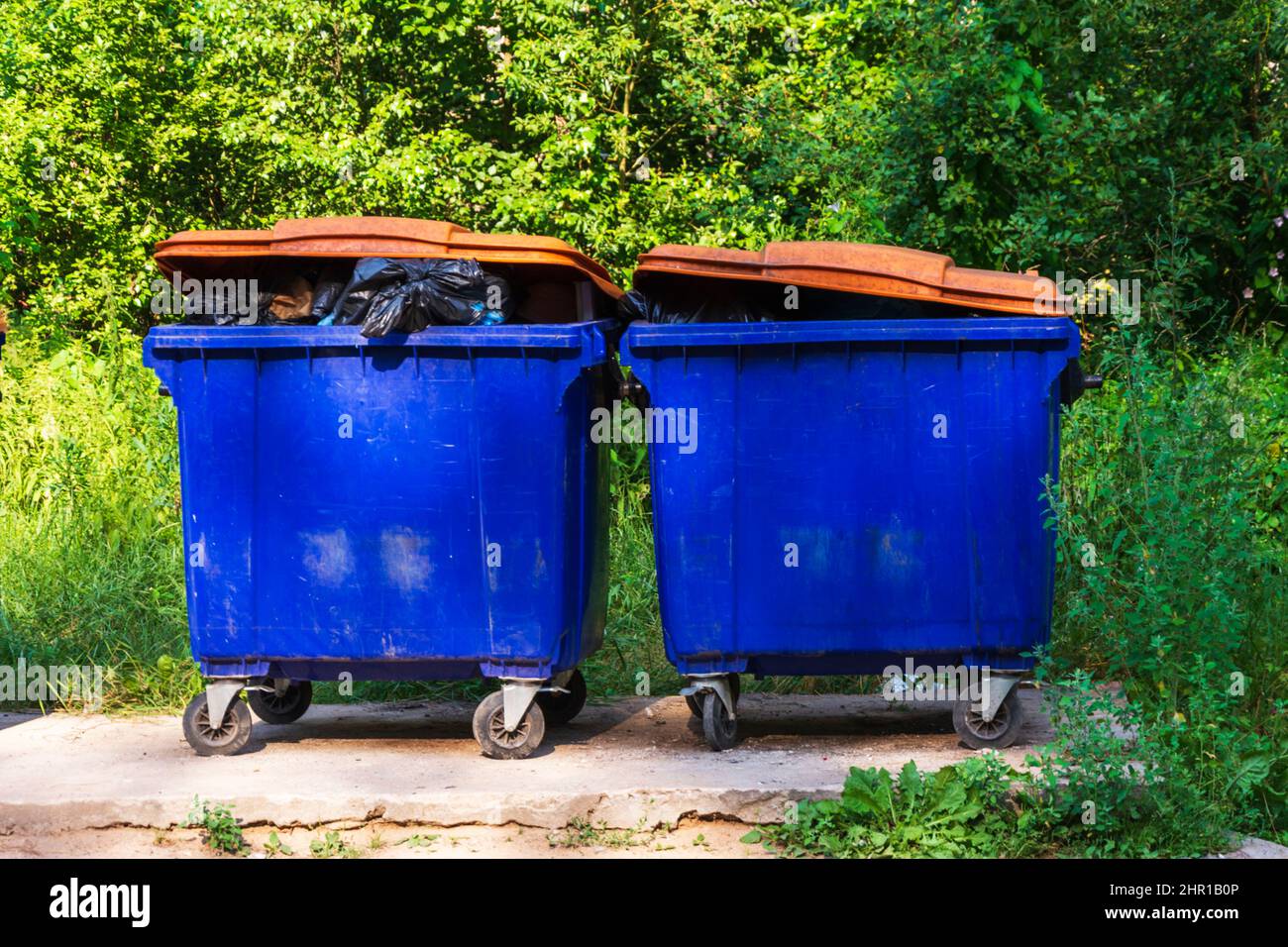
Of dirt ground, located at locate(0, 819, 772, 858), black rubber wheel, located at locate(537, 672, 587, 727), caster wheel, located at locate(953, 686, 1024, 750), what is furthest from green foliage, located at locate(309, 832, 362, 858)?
caster wheel, located at locate(953, 686, 1024, 750)

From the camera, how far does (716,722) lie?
4.60 m

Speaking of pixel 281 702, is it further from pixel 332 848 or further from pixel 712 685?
pixel 712 685

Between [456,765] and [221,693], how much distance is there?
0.79 metres

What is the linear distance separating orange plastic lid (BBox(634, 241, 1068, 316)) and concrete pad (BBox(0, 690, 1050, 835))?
1386mm

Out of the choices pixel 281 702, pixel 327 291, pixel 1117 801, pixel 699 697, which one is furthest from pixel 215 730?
pixel 1117 801

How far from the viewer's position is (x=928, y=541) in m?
4.52

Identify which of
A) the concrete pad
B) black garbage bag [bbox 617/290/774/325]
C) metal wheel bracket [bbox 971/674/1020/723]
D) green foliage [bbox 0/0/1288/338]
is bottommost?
the concrete pad

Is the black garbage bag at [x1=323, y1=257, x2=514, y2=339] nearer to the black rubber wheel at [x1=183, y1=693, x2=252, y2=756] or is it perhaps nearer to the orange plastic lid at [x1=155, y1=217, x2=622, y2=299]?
the orange plastic lid at [x1=155, y1=217, x2=622, y2=299]

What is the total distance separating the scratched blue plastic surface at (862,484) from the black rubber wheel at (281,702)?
148cm

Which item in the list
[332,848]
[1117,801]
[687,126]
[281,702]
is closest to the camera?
[1117,801]

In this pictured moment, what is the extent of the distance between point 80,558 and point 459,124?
444 centimetres

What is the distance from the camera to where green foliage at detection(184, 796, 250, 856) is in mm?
3963

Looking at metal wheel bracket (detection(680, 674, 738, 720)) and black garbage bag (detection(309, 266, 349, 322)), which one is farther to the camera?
black garbage bag (detection(309, 266, 349, 322))
